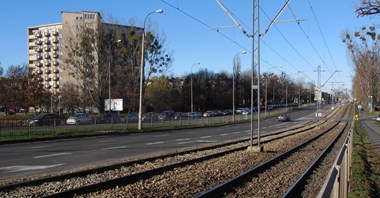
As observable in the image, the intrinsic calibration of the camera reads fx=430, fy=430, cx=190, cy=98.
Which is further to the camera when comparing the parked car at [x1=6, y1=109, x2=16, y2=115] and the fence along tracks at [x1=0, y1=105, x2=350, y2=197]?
the parked car at [x1=6, y1=109, x2=16, y2=115]

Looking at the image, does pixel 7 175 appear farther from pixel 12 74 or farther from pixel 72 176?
pixel 12 74

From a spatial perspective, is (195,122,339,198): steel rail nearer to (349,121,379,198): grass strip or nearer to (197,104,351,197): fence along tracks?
(197,104,351,197): fence along tracks

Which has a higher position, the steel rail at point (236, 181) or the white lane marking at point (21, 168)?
the steel rail at point (236, 181)

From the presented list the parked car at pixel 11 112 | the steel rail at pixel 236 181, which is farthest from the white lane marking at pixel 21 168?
the parked car at pixel 11 112

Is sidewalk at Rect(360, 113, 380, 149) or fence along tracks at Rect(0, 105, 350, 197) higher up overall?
fence along tracks at Rect(0, 105, 350, 197)

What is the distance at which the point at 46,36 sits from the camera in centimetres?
15875

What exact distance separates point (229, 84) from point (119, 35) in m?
70.3

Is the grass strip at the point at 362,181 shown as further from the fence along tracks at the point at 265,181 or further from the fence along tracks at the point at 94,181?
the fence along tracks at the point at 94,181

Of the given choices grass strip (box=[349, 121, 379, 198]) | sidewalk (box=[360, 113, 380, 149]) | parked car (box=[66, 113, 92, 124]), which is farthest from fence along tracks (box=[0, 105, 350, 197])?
parked car (box=[66, 113, 92, 124])

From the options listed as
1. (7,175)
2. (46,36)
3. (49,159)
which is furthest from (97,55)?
(46,36)

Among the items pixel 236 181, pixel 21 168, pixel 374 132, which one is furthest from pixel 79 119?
pixel 236 181

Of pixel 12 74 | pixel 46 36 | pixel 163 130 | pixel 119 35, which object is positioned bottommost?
pixel 163 130

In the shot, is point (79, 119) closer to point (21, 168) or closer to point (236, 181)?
point (21, 168)

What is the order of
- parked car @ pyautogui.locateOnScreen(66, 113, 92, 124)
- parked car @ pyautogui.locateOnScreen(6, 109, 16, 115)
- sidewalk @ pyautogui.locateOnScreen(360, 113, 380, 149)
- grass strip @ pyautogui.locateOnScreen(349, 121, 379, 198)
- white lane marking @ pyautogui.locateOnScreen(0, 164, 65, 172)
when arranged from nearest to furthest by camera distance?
grass strip @ pyautogui.locateOnScreen(349, 121, 379, 198)
white lane marking @ pyautogui.locateOnScreen(0, 164, 65, 172)
sidewalk @ pyautogui.locateOnScreen(360, 113, 380, 149)
parked car @ pyautogui.locateOnScreen(66, 113, 92, 124)
parked car @ pyautogui.locateOnScreen(6, 109, 16, 115)
